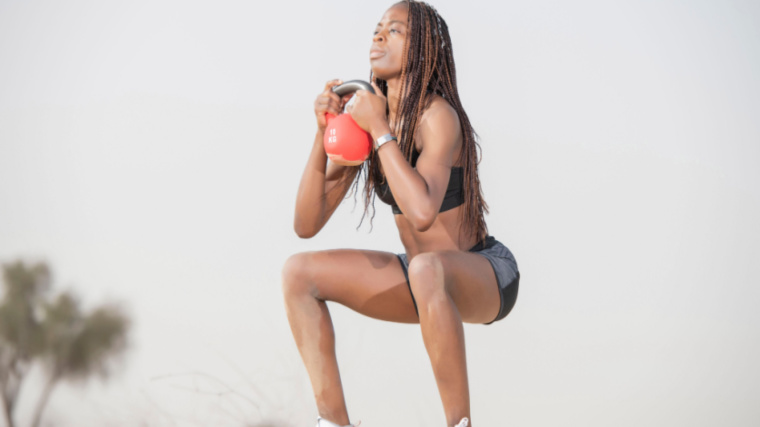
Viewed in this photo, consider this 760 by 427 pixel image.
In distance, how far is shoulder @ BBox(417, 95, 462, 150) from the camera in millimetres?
1478

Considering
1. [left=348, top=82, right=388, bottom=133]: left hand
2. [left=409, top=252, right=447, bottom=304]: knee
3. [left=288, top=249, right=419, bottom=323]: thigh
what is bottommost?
[left=288, top=249, right=419, bottom=323]: thigh

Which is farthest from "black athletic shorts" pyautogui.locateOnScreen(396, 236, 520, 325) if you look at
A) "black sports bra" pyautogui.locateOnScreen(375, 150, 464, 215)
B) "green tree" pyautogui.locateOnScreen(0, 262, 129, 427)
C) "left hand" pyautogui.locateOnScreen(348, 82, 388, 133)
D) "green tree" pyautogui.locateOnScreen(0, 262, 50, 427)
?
"green tree" pyautogui.locateOnScreen(0, 262, 50, 427)

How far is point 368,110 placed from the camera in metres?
1.47

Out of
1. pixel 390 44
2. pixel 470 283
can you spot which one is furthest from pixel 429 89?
pixel 470 283

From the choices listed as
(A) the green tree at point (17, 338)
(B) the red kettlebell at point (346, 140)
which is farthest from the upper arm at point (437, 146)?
(A) the green tree at point (17, 338)

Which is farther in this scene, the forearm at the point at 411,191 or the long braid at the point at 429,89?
the long braid at the point at 429,89

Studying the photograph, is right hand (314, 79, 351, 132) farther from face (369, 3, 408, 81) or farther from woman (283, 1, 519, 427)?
face (369, 3, 408, 81)

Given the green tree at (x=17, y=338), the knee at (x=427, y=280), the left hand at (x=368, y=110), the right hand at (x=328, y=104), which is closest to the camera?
the knee at (x=427, y=280)

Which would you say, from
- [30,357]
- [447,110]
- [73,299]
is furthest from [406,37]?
[30,357]

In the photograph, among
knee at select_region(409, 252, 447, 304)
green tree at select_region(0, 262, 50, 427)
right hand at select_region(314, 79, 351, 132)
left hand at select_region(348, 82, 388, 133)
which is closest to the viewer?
knee at select_region(409, 252, 447, 304)

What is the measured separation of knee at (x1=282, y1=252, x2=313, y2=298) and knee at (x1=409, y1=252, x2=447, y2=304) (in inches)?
10.7

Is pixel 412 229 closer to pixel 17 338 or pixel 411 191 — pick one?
pixel 411 191

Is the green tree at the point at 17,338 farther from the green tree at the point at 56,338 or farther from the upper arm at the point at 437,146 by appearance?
the upper arm at the point at 437,146

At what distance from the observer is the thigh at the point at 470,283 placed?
138 cm
